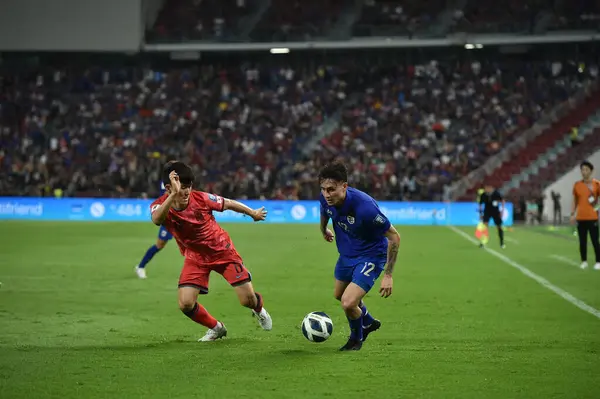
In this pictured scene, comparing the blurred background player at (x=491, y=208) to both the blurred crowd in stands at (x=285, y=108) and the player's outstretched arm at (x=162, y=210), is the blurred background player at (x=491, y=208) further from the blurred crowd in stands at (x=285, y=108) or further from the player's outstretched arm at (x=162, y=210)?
the player's outstretched arm at (x=162, y=210)

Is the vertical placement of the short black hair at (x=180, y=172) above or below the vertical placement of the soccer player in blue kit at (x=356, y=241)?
Answer: above

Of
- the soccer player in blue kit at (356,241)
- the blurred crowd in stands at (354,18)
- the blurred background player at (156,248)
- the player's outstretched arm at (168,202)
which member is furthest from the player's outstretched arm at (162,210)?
the blurred crowd in stands at (354,18)

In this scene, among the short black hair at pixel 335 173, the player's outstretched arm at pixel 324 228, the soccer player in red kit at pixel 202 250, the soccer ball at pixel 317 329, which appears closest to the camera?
the short black hair at pixel 335 173

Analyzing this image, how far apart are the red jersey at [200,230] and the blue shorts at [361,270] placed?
128cm

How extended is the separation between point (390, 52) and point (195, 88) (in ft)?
36.7

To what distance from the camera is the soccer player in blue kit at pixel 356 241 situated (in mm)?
8359

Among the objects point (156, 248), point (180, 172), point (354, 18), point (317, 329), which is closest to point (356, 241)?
point (317, 329)

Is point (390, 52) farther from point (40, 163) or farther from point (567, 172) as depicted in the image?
point (40, 163)

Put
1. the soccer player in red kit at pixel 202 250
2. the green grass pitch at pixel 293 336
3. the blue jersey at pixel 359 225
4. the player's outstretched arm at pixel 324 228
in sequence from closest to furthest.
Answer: the green grass pitch at pixel 293 336 < the blue jersey at pixel 359 225 < the player's outstretched arm at pixel 324 228 < the soccer player in red kit at pixel 202 250

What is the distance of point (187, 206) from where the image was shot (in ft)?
30.3

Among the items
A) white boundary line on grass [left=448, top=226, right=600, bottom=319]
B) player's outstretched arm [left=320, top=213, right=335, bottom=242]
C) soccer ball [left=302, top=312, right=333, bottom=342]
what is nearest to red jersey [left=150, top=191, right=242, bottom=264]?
player's outstretched arm [left=320, top=213, right=335, bottom=242]

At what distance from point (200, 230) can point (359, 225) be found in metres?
1.82

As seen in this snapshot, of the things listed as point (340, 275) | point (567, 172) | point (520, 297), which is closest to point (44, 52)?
point (567, 172)

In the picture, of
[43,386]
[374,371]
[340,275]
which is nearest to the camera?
[43,386]
